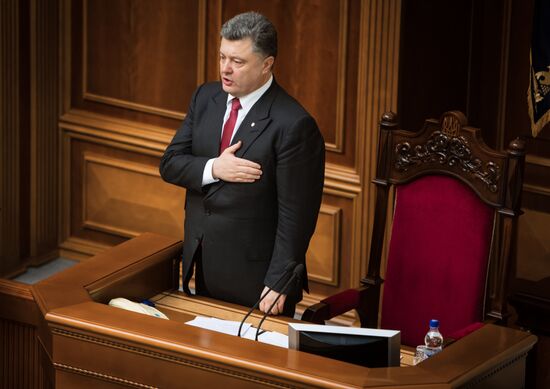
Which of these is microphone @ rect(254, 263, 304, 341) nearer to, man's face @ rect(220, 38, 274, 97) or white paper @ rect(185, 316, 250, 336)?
white paper @ rect(185, 316, 250, 336)

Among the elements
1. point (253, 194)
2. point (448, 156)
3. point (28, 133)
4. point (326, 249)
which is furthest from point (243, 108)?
point (28, 133)

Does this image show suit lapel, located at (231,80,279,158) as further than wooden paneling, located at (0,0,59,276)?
No

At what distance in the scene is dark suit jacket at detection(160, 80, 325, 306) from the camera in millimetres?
3953

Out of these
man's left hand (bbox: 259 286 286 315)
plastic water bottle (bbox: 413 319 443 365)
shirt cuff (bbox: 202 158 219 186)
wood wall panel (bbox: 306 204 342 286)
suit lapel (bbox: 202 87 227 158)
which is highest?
suit lapel (bbox: 202 87 227 158)

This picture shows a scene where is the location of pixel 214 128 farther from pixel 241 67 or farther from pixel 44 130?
pixel 44 130

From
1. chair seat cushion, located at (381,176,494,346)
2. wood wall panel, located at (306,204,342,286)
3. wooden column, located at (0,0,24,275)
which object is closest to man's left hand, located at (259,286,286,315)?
chair seat cushion, located at (381,176,494,346)

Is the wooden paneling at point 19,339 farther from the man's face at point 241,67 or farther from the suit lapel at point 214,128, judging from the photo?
the man's face at point 241,67

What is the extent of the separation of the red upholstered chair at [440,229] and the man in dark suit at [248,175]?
0.28 m

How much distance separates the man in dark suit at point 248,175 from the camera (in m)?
3.94

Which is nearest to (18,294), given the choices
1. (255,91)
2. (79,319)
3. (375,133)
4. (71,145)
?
(79,319)

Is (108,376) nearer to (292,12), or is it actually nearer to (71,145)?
(292,12)

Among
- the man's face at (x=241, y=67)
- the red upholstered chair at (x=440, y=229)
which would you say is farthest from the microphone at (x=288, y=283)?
the man's face at (x=241, y=67)

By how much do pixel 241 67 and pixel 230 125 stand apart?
23 centimetres

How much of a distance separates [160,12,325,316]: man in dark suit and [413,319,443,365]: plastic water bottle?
463 mm
